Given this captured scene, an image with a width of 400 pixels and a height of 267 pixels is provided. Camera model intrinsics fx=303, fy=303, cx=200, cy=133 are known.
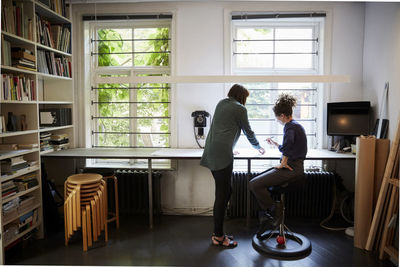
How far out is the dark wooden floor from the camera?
2.79 metres

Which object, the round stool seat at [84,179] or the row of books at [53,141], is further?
the row of books at [53,141]

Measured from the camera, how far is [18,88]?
2.98m

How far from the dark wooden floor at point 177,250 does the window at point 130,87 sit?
126 cm

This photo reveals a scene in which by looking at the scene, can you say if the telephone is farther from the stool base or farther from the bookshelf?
the bookshelf

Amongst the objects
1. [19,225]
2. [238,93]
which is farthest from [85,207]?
[238,93]

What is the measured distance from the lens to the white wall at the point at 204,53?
3832 millimetres

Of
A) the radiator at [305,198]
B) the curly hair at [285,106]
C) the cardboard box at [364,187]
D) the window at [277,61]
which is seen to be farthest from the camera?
the window at [277,61]

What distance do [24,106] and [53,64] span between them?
0.68m

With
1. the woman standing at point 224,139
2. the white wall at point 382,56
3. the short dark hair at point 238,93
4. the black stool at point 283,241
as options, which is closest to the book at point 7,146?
the woman standing at point 224,139

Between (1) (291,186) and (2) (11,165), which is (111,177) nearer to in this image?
(2) (11,165)

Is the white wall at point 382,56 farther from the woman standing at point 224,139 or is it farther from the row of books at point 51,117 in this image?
the row of books at point 51,117

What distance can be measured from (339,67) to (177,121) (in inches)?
85.9

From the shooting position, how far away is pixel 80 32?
400 centimetres

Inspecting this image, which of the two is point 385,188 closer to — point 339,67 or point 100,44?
point 339,67
